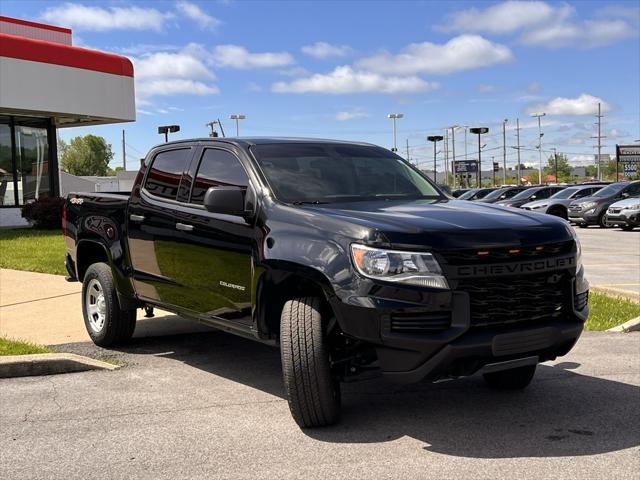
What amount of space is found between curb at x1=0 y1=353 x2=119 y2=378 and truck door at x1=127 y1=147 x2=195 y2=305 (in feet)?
2.38

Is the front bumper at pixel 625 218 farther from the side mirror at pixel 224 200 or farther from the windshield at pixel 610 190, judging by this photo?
the side mirror at pixel 224 200

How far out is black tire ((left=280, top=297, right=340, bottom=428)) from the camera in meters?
4.18

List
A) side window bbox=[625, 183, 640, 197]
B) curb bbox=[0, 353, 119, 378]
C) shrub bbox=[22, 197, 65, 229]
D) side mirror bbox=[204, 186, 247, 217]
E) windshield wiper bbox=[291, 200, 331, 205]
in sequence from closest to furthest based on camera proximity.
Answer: side mirror bbox=[204, 186, 247, 217] < windshield wiper bbox=[291, 200, 331, 205] < curb bbox=[0, 353, 119, 378] < shrub bbox=[22, 197, 65, 229] < side window bbox=[625, 183, 640, 197]

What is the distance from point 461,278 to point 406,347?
1.64ft

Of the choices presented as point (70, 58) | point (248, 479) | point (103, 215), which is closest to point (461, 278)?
point (248, 479)

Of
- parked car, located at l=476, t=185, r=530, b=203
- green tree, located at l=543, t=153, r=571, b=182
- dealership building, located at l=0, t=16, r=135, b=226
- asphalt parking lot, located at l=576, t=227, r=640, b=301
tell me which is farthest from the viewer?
green tree, located at l=543, t=153, r=571, b=182

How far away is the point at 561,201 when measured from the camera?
28344 millimetres

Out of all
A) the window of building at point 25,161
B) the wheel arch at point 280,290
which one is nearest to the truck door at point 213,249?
the wheel arch at point 280,290

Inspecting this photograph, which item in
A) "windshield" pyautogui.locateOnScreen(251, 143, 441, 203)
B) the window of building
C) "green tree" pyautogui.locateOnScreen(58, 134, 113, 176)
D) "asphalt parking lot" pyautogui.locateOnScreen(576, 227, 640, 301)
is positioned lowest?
"asphalt parking lot" pyautogui.locateOnScreen(576, 227, 640, 301)

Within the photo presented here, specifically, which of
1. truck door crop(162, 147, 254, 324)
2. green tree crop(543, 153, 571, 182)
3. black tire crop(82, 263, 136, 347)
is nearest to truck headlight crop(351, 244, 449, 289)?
truck door crop(162, 147, 254, 324)

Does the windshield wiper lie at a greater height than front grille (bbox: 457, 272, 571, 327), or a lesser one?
greater

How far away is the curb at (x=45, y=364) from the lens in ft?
19.1

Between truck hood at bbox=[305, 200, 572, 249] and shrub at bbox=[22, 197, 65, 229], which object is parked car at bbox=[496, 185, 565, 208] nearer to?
shrub at bbox=[22, 197, 65, 229]

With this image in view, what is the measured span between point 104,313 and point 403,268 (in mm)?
3703
